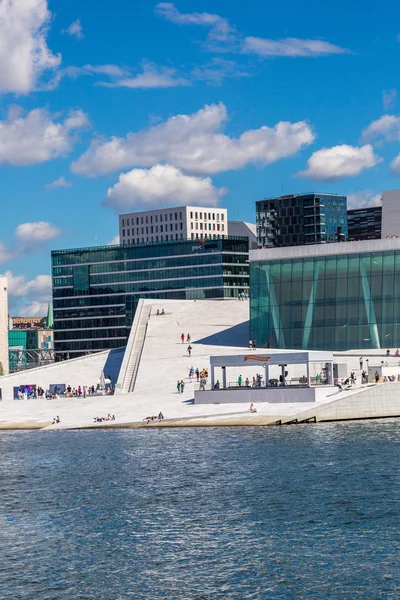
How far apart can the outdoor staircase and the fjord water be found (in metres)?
26.1

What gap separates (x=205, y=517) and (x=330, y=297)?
62.0 meters

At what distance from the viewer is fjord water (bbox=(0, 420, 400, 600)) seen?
127ft

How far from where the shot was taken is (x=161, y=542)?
44875 millimetres

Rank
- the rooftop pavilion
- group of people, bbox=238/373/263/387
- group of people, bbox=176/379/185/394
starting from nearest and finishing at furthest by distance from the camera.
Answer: the rooftop pavilion, group of people, bbox=238/373/263/387, group of people, bbox=176/379/185/394

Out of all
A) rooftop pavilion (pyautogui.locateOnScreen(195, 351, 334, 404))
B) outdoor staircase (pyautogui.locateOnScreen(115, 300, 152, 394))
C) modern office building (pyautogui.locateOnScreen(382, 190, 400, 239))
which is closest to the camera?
rooftop pavilion (pyautogui.locateOnScreen(195, 351, 334, 404))

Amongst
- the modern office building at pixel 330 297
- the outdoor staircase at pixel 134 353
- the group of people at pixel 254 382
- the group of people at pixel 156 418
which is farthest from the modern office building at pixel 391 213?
the group of people at pixel 156 418

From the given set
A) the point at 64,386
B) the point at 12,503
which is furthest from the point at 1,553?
the point at 64,386

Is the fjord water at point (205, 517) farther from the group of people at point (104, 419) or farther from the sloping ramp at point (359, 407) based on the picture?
the group of people at point (104, 419)

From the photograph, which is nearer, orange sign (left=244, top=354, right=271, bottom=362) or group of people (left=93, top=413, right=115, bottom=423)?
group of people (left=93, top=413, right=115, bottom=423)

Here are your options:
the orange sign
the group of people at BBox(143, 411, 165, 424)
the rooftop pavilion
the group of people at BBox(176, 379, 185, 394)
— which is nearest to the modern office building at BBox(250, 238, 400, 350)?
the rooftop pavilion

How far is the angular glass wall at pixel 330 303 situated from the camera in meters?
107

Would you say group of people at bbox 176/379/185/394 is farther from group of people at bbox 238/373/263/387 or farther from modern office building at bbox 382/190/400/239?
modern office building at bbox 382/190/400/239

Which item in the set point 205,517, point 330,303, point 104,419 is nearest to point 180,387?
point 104,419

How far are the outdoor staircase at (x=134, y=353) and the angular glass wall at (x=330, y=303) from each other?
12593 millimetres
